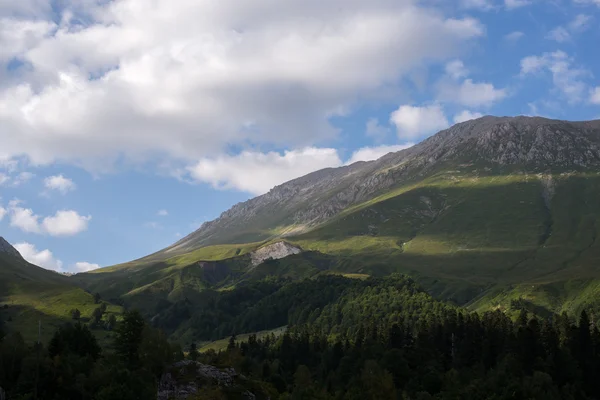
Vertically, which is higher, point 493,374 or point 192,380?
point 192,380

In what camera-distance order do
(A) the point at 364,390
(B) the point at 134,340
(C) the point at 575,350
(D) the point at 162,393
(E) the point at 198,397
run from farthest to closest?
(C) the point at 575,350, (B) the point at 134,340, (A) the point at 364,390, (D) the point at 162,393, (E) the point at 198,397

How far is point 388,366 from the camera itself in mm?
183625

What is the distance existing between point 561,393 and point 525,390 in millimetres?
23718

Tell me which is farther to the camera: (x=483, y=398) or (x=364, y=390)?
(x=364, y=390)

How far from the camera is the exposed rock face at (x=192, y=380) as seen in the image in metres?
144

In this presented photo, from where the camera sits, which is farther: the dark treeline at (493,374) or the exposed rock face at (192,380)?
the exposed rock face at (192,380)

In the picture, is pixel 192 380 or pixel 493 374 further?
pixel 493 374

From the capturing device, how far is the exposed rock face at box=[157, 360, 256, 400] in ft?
472

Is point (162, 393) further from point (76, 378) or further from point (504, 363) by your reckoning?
point (504, 363)

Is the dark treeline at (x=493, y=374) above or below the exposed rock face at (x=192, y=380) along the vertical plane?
below

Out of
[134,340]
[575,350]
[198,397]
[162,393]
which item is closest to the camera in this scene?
[198,397]

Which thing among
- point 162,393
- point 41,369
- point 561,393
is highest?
point 41,369

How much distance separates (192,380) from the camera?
494 ft

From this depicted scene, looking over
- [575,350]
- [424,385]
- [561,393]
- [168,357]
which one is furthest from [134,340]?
[575,350]
